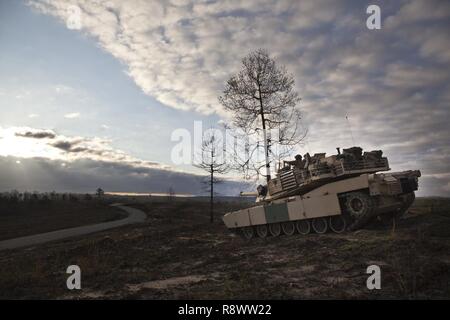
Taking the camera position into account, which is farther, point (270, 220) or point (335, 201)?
point (270, 220)

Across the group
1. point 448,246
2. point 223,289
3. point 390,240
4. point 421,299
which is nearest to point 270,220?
point 390,240

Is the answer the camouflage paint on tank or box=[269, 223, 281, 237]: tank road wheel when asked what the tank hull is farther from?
box=[269, 223, 281, 237]: tank road wheel

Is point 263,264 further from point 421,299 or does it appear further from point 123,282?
A: point 421,299

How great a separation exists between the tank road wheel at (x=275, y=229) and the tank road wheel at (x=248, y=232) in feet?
4.84

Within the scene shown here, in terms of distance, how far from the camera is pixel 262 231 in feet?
58.5

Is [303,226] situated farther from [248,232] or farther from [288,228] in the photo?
[248,232]

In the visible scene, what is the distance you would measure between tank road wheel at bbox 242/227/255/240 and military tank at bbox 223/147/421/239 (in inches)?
63.4

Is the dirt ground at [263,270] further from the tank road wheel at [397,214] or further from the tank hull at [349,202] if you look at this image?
the tank hull at [349,202]

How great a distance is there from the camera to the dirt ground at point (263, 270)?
7117 millimetres

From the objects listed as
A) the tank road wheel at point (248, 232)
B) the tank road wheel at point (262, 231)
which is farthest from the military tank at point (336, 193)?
the tank road wheel at point (248, 232)

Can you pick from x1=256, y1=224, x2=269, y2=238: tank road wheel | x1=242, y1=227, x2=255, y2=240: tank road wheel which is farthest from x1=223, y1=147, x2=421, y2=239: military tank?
x1=242, y1=227, x2=255, y2=240: tank road wheel

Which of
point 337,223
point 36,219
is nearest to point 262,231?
point 337,223
